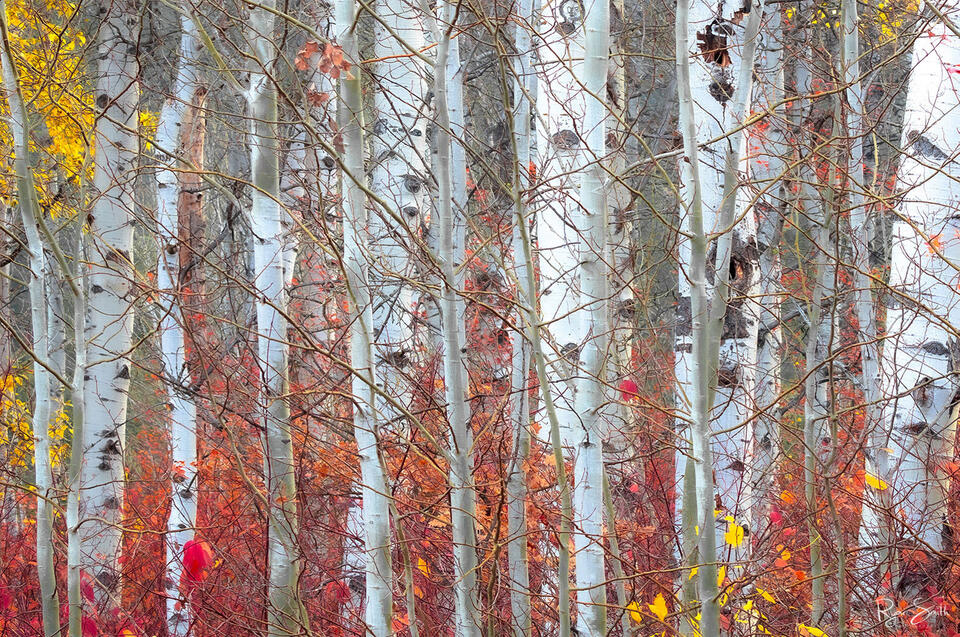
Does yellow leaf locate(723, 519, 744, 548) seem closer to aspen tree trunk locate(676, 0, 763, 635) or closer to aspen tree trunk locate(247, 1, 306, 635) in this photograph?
aspen tree trunk locate(676, 0, 763, 635)

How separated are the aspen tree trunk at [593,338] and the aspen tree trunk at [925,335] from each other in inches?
58.3

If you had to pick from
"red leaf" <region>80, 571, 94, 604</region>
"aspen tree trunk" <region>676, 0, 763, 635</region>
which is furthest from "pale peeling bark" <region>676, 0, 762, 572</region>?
"red leaf" <region>80, 571, 94, 604</region>

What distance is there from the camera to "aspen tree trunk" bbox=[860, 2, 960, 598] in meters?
4.36

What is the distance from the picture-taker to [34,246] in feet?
13.6

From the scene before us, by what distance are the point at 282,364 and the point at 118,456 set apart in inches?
98.5

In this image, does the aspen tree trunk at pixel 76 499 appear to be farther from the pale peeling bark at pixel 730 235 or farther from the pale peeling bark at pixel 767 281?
the pale peeling bark at pixel 767 281

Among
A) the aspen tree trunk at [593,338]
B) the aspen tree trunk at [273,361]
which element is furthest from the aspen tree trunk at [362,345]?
the aspen tree trunk at [593,338]

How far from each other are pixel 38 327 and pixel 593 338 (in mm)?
2616

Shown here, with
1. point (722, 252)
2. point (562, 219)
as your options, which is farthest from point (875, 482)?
point (562, 219)

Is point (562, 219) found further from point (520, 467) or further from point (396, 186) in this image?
point (396, 186)

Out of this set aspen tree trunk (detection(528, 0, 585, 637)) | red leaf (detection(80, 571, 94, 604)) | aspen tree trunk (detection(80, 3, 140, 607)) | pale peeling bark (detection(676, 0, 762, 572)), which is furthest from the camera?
red leaf (detection(80, 571, 94, 604))

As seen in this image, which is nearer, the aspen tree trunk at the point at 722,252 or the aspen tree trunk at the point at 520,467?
the aspen tree trunk at the point at 722,252

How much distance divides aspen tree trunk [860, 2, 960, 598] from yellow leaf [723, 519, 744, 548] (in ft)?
2.07

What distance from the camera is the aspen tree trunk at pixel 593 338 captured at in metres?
3.84
